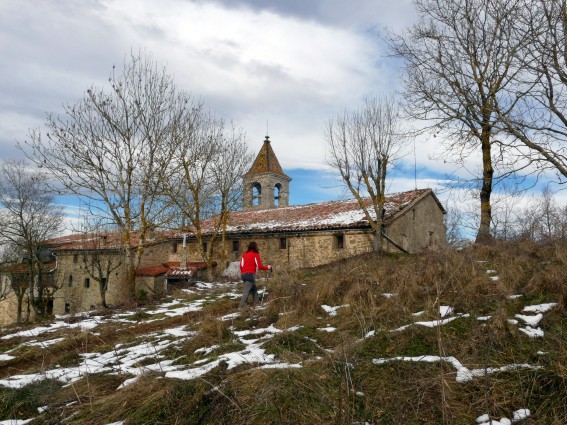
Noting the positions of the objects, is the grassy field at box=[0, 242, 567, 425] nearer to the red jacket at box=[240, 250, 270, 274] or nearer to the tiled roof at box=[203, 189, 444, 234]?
the red jacket at box=[240, 250, 270, 274]

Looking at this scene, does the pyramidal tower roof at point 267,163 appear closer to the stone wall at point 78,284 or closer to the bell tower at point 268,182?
the bell tower at point 268,182

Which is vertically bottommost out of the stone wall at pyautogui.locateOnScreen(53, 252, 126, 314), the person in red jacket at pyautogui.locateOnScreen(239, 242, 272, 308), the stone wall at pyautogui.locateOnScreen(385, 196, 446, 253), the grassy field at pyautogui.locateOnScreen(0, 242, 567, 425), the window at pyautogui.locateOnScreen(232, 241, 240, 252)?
the stone wall at pyautogui.locateOnScreen(53, 252, 126, 314)

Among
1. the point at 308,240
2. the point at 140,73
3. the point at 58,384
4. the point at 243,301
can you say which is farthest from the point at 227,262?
the point at 58,384

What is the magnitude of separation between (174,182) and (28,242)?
48.1ft

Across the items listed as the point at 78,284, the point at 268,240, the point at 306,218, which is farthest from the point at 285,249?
the point at 78,284

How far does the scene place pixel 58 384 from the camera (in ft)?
15.0

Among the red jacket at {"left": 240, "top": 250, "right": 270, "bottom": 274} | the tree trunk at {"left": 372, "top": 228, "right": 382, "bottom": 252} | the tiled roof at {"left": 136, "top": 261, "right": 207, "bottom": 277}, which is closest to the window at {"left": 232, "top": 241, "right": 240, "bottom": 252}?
the tiled roof at {"left": 136, "top": 261, "right": 207, "bottom": 277}

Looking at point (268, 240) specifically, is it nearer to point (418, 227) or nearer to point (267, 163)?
point (418, 227)

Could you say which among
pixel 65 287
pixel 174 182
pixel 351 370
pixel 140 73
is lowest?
pixel 65 287

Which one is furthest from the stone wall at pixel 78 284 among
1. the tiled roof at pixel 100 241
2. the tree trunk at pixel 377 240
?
the tree trunk at pixel 377 240

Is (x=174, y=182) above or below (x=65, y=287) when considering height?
above

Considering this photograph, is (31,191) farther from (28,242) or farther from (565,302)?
(565,302)

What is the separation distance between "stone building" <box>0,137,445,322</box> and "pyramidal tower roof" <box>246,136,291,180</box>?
0.08 meters

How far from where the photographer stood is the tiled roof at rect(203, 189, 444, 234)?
2098cm
